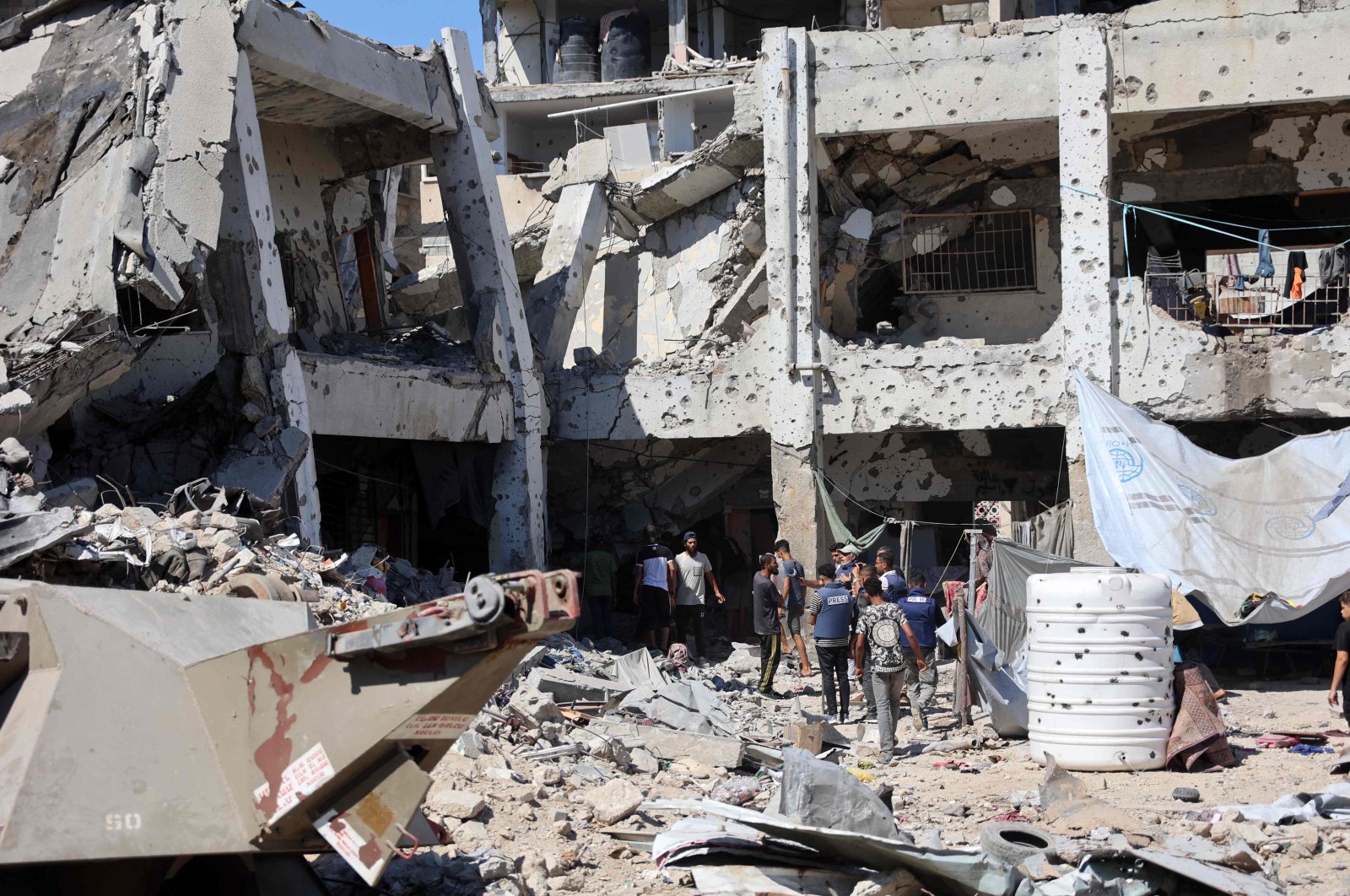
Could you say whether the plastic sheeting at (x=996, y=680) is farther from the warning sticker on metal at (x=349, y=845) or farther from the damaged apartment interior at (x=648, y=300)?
the warning sticker on metal at (x=349, y=845)

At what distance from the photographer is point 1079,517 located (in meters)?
15.3

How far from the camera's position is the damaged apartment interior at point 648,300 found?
11.6 meters

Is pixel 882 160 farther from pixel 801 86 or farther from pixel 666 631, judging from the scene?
pixel 666 631

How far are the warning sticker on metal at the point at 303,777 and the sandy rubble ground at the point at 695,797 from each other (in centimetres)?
134

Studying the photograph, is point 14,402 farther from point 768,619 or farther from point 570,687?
point 768,619

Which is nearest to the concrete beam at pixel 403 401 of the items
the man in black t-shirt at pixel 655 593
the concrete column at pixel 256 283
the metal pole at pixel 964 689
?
the concrete column at pixel 256 283

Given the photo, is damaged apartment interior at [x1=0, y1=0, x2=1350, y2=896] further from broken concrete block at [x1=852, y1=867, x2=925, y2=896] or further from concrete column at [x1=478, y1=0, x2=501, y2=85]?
concrete column at [x1=478, y1=0, x2=501, y2=85]

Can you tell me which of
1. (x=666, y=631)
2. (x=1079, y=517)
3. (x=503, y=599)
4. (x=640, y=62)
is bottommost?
(x=666, y=631)

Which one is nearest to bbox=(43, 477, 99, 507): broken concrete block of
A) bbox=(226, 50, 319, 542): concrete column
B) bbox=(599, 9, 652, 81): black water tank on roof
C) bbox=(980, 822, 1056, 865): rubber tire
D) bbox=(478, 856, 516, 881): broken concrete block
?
bbox=(226, 50, 319, 542): concrete column

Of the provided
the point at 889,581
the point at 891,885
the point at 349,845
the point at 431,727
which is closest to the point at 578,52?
the point at 889,581

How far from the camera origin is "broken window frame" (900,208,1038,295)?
18250mm

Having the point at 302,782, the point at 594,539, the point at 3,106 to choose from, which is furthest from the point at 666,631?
the point at 302,782

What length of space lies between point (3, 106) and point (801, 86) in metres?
7.92

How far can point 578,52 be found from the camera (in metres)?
29.8
